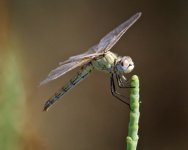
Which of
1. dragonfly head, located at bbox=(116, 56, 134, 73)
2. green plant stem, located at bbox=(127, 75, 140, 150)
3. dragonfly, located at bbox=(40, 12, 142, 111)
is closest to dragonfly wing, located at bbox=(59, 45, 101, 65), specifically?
dragonfly, located at bbox=(40, 12, 142, 111)

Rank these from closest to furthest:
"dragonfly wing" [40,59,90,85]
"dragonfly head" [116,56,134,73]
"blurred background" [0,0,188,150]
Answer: "dragonfly wing" [40,59,90,85], "dragonfly head" [116,56,134,73], "blurred background" [0,0,188,150]

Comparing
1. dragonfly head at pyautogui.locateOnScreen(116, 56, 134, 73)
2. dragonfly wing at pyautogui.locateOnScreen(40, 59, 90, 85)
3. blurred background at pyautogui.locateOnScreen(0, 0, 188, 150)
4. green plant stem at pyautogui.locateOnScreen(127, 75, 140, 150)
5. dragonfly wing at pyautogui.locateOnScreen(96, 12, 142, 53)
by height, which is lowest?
green plant stem at pyautogui.locateOnScreen(127, 75, 140, 150)

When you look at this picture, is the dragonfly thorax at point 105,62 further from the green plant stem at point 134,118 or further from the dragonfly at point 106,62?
the green plant stem at point 134,118

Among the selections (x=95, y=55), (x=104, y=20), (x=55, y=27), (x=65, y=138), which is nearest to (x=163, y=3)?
(x=104, y=20)

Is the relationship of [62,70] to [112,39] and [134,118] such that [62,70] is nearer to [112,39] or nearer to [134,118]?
[112,39]

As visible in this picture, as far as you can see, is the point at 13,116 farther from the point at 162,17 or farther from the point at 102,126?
the point at 162,17

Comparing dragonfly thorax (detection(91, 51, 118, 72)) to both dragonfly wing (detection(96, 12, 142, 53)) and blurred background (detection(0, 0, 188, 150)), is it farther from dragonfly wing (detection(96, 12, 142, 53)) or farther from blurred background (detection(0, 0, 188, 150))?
blurred background (detection(0, 0, 188, 150))
